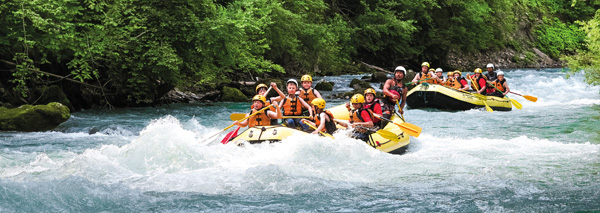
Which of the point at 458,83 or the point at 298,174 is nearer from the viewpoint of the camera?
the point at 298,174

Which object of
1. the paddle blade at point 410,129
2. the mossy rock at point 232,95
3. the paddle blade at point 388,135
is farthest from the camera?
the mossy rock at point 232,95

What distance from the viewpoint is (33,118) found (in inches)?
423

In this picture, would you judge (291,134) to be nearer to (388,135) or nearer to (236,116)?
(388,135)

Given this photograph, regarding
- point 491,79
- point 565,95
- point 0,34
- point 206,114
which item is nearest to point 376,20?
point 565,95

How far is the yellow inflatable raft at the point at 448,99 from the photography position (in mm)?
14594

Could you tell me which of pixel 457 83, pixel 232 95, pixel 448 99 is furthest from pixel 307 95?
pixel 232 95

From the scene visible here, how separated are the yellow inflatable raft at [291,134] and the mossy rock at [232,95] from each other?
875 centimetres

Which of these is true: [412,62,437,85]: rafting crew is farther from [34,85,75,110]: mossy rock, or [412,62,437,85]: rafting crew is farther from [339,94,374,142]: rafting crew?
[34,85,75,110]: mossy rock

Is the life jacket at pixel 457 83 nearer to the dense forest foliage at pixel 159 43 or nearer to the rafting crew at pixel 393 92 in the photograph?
the dense forest foliage at pixel 159 43

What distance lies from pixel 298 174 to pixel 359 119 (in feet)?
7.58

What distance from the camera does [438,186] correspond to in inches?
244

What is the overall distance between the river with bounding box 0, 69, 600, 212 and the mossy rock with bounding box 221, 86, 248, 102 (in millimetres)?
6959

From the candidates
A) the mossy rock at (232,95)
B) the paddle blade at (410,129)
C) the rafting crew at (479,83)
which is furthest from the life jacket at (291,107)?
the mossy rock at (232,95)

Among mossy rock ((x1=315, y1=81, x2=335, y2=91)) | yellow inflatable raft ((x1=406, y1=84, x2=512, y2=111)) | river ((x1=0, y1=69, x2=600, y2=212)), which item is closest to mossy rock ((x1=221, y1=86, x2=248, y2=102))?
mossy rock ((x1=315, y1=81, x2=335, y2=91))
